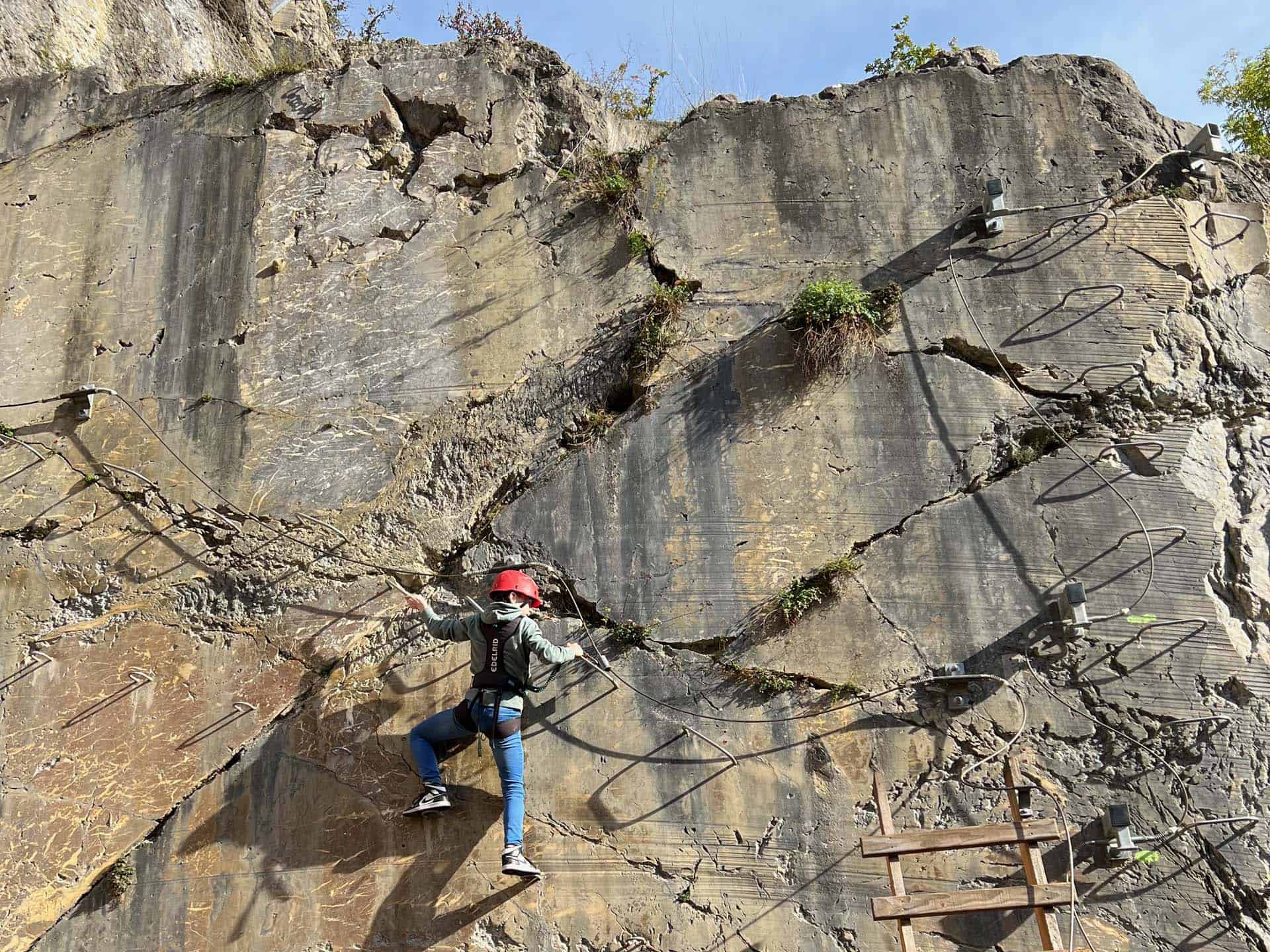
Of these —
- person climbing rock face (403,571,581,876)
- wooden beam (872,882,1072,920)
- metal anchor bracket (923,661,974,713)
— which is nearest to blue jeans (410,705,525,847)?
person climbing rock face (403,571,581,876)

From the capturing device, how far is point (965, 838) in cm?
491

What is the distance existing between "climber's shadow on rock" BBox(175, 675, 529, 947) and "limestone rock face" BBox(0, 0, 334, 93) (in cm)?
473

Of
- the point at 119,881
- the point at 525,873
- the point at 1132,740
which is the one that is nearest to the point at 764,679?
the point at 525,873

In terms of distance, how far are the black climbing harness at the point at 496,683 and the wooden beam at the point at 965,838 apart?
182cm

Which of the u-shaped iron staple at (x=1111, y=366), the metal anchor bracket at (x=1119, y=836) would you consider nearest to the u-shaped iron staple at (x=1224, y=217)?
the u-shaped iron staple at (x=1111, y=366)

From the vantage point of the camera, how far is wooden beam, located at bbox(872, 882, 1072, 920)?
4770 mm

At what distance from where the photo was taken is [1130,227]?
6.40m

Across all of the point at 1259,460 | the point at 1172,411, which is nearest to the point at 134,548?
the point at 1172,411

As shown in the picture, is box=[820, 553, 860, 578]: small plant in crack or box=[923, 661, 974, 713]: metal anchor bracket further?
box=[820, 553, 860, 578]: small plant in crack

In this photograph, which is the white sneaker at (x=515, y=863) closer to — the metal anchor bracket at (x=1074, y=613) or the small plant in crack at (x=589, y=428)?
the small plant in crack at (x=589, y=428)

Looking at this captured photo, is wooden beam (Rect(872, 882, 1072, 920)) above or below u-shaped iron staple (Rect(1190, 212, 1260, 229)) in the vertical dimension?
below

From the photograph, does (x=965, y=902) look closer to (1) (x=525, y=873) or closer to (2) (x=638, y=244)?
(1) (x=525, y=873)

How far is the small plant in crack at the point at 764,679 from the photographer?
5676 mm

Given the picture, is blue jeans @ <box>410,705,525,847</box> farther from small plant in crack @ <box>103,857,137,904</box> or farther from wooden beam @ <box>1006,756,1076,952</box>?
wooden beam @ <box>1006,756,1076,952</box>
